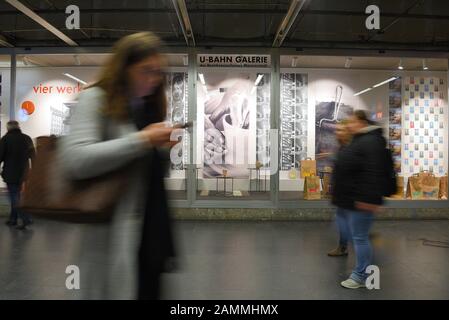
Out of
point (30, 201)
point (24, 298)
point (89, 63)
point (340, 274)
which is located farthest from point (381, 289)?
point (89, 63)

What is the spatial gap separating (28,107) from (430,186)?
889 cm

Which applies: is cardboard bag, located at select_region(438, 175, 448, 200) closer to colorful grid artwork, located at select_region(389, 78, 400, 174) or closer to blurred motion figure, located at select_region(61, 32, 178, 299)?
colorful grid artwork, located at select_region(389, 78, 400, 174)

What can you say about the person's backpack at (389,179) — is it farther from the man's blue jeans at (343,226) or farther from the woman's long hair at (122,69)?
the woman's long hair at (122,69)

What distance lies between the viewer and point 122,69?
1.37 m

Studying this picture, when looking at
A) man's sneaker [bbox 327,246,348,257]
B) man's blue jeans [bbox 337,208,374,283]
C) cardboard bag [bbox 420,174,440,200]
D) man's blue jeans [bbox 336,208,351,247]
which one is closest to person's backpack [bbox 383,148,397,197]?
man's blue jeans [bbox 337,208,374,283]

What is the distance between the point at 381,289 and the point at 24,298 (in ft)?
11.3

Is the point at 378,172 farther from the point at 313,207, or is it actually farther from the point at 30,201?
the point at 313,207

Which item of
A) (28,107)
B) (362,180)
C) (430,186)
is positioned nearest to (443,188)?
(430,186)

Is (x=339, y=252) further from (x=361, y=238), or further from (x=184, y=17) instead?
(x=184, y=17)

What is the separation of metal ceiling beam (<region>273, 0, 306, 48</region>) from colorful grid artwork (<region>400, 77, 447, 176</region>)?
10.5ft

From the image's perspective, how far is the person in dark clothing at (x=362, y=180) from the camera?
391 centimetres

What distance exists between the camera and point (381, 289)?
4.18 m

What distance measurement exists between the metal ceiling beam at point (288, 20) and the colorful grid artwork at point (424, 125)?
319cm

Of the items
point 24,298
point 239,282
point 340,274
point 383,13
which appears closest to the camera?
point 24,298
